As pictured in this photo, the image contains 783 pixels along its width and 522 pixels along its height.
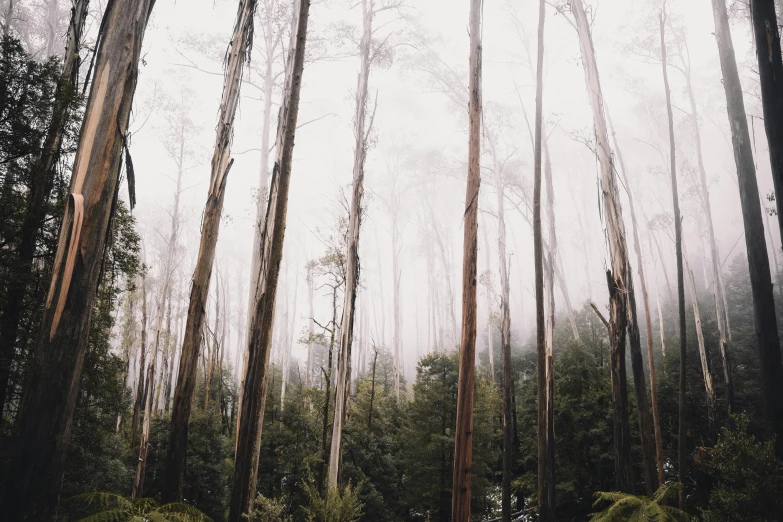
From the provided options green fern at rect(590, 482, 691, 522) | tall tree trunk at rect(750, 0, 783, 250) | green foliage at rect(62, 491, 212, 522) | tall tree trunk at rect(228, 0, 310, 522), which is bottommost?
green fern at rect(590, 482, 691, 522)

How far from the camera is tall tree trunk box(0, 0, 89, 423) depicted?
5.08 m

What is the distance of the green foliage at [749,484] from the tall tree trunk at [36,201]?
1038cm

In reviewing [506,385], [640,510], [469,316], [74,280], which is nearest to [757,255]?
[640,510]

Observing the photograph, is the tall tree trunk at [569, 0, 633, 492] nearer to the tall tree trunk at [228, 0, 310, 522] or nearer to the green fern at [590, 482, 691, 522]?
the green fern at [590, 482, 691, 522]

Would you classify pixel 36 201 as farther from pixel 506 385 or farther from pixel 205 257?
pixel 506 385

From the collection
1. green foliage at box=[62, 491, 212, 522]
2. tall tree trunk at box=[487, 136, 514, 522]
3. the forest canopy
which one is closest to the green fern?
the forest canopy

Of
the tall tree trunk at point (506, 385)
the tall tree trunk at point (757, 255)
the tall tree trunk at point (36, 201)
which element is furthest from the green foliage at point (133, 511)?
the tall tree trunk at point (506, 385)

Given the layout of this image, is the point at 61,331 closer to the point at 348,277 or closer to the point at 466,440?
the point at 466,440

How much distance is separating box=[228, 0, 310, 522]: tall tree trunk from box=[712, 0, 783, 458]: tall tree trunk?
447 cm

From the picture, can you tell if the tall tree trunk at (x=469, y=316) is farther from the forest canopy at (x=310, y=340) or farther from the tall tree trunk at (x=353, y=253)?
the tall tree trunk at (x=353, y=253)

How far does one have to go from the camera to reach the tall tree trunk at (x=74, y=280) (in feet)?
6.47

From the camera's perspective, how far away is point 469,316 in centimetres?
452

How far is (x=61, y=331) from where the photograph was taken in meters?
2.08

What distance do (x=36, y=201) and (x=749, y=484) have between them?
11313mm
